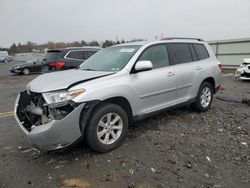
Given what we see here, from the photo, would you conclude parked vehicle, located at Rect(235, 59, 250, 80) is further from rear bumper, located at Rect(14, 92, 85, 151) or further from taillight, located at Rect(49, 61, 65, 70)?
rear bumper, located at Rect(14, 92, 85, 151)

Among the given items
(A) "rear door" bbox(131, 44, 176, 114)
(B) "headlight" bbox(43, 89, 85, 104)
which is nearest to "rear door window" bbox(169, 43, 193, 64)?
(A) "rear door" bbox(131, 44, 176, 114)

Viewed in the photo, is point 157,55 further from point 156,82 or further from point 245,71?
point 245,71

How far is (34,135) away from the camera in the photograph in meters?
3.43

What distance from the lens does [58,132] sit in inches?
133

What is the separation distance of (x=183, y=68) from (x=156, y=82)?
1.00 meters

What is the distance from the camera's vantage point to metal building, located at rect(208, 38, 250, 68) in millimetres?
17656

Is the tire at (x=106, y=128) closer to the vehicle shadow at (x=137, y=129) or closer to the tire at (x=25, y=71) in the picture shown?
the vehicle shadow at (x=137, y=129)

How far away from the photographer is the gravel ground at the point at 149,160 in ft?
10.6

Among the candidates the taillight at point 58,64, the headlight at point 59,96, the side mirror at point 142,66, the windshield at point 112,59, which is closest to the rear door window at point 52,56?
the taillight at point 58,64

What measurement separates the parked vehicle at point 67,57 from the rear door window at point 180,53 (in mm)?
7105

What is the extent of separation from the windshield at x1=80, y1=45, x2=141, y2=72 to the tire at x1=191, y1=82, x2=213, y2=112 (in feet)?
6.86

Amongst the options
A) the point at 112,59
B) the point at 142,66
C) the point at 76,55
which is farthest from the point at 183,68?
the point at 76,55

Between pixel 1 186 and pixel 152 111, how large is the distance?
8.88 ft

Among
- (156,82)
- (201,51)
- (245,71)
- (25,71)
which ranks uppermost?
(201,51)
